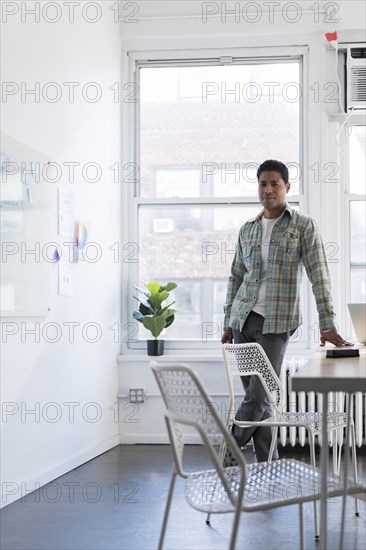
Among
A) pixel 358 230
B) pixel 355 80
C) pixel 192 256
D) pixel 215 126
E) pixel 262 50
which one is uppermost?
pixel 262 50

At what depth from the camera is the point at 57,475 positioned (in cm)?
450

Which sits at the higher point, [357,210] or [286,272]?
[357,210]

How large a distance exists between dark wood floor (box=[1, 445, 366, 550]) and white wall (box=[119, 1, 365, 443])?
1220mm

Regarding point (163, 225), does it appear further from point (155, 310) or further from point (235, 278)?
point (235, 278)

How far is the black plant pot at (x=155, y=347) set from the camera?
223 inches

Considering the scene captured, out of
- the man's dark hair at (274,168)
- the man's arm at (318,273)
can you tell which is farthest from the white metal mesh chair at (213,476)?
the man's dark hair at (274,168)

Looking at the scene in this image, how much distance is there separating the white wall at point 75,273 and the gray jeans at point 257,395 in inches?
40.3

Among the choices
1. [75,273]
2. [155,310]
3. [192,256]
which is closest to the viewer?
[75,273]

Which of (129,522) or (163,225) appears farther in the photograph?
(163,225)

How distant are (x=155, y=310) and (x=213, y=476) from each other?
3236 millimetres

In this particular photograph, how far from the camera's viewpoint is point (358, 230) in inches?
225

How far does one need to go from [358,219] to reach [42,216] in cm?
235

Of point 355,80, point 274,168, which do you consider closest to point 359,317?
point 274,168

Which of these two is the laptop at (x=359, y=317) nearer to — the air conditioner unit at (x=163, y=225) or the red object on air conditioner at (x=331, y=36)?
the air conditioner unit at (x=163, y=225)
